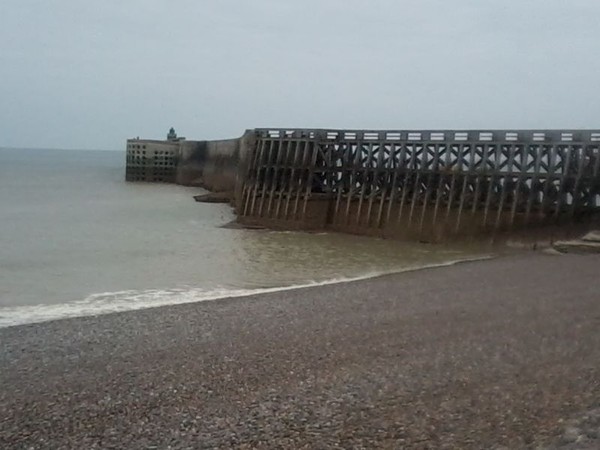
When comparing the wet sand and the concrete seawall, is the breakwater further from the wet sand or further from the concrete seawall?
the concrete seawall

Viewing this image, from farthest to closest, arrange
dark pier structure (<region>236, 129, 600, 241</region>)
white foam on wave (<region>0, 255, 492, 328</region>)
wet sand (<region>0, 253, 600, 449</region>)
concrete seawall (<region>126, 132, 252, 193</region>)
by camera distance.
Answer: concrete seawall (<region>126, 132, 252, 193</region>), dark pier structure (<region>236, 129, 600, 241</region>), white foam on wave (<region>0, 255, 492, 328</region>), wet sand (<region>0, 253, 600, 449</region>)

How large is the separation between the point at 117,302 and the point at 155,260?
23.2ft

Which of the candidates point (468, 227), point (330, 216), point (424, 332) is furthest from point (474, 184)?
point (424, 332)

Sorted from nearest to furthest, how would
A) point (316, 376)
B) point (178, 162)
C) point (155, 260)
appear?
point (316, 376)
point (155, 260)
point (178, 162)

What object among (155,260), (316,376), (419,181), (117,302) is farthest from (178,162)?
(316,376)

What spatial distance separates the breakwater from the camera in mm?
23422

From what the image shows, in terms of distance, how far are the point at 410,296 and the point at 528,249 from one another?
11.1m

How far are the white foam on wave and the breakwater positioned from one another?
30.1 feet

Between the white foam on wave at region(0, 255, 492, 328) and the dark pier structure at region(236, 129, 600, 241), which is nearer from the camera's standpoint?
the white foam on wave at region(0, 255, 492, 328)

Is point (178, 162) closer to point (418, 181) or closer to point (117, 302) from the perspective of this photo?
point (418, 181)

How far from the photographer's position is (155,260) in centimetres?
2159

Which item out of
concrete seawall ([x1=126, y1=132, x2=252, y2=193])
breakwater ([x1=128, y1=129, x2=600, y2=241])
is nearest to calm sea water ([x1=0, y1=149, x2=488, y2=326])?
breakwater ([x1=128, y1=129, x2=600, y2=241])

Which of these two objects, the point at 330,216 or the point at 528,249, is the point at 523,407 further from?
the point at 330,216

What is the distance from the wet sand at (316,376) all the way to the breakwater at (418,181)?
11.5m
